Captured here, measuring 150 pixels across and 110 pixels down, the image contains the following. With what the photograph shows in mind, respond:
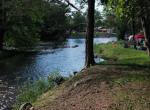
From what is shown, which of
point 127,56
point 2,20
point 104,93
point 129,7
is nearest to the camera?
point 104,93

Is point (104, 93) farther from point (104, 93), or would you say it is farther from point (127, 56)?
point (127, 56)

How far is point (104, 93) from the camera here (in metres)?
16.2

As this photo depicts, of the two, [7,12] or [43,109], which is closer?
[43,109]

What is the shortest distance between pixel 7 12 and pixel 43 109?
1727 inches

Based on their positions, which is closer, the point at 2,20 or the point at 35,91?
the point at 35,91

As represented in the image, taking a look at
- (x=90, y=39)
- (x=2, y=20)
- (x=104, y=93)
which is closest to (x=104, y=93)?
(x=104, y=93)

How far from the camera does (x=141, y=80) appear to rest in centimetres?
1759

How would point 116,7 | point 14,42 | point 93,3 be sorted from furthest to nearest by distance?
1. point 14,42
2. point 93,3
3. point 116,7

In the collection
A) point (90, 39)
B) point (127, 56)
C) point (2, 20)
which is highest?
point (2, 20)

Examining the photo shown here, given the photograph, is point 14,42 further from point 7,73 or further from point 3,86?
point 3,86

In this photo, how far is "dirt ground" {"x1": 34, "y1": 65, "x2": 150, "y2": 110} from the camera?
14332 millimetres

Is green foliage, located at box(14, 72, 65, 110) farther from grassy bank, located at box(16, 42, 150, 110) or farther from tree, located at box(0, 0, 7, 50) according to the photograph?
tree, located at box(0, 0, 7, 50)

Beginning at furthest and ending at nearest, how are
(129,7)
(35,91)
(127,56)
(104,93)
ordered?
(127,56) < (35,91) < (129,7) < (104,93)

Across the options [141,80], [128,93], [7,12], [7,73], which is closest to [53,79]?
[141,80]
